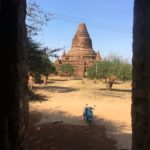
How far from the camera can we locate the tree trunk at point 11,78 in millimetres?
3688

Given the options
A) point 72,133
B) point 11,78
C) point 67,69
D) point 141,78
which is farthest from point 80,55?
point 11,78

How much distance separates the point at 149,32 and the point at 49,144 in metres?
8.48

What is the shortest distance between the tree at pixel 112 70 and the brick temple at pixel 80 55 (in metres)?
18.3

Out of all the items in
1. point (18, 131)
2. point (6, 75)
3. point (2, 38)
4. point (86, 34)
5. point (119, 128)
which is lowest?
point (119, 128)

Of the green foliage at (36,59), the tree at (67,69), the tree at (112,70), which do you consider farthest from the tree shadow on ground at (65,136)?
the tree at (67,69)

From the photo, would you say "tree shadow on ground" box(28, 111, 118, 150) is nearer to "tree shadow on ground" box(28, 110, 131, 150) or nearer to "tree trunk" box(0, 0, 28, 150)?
"tree shadow on ground" box(28, 110, 131, 150)

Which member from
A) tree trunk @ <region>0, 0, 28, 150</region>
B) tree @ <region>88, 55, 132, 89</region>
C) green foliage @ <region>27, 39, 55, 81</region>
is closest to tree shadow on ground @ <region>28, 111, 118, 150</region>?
green foliage @ <region>27, 39, 55, 81</region>

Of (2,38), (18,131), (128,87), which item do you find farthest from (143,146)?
(128,87)

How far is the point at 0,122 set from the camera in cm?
368

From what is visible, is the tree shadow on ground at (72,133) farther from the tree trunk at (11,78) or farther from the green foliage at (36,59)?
the tree trunk at (11,78)

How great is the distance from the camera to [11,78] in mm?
3715

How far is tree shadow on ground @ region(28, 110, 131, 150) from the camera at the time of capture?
43.1ft

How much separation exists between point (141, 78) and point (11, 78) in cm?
219

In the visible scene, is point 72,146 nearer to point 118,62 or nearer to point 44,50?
point 44,50
